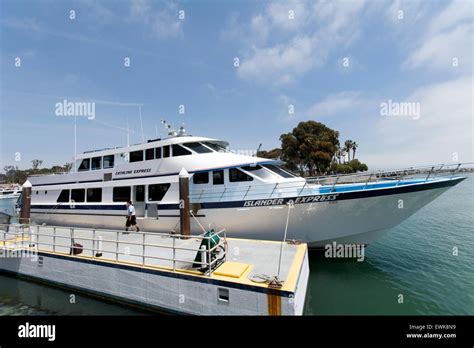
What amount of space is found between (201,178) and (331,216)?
17.9 feet

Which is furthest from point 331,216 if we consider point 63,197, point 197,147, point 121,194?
point 63,197

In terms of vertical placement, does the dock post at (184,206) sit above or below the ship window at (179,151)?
below

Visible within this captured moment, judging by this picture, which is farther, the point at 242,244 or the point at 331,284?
the point at 242,244

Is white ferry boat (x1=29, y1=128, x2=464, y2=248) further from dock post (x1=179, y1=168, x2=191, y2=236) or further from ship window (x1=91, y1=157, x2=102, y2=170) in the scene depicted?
dock post (x1=179, y1=168, x2=191, y2=236)

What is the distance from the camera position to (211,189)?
32.7ft

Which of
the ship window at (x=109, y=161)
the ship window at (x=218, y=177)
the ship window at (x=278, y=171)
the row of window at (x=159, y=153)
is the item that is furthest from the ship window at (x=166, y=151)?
the ship window at (x=278, y=171)

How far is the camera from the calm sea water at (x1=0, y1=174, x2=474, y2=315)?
234 inches

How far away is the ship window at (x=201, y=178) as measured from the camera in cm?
1016

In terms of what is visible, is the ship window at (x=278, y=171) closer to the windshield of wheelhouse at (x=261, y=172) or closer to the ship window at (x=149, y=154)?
the windshield of wheelhouse at (x=261, y=172)

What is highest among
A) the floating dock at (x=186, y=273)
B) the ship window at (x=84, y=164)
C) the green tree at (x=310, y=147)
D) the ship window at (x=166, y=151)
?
the green tree at (x=310, y=147)

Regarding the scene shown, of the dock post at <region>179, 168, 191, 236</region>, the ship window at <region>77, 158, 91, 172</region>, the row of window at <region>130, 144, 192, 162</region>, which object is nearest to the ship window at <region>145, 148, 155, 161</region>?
the row of window at <region>130, 144, 192, 162</region>

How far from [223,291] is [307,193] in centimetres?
520
